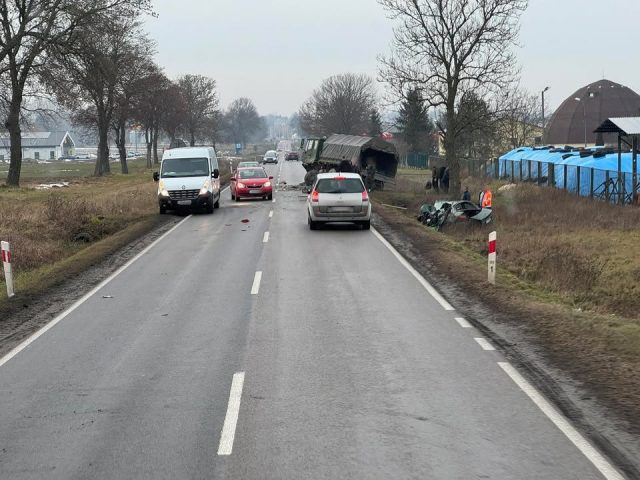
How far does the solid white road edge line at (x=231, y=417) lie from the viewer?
606 centimetres

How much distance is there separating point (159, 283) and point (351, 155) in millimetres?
25753

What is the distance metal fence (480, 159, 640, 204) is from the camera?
31594 mm

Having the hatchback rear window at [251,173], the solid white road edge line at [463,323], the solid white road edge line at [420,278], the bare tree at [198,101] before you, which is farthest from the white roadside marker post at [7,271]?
the bare tree at [198,101]

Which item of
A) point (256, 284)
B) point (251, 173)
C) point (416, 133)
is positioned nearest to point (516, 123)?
point (416, 133)

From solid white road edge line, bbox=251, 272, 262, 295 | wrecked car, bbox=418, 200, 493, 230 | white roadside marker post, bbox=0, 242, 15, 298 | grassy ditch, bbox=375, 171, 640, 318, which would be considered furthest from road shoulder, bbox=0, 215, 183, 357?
wrecked car, bbox=418, 200, 493, 230

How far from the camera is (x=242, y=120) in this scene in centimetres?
18825

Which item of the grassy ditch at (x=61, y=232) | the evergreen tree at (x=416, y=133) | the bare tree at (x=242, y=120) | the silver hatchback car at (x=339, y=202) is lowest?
the grassy ditch at (x=61, y=232)

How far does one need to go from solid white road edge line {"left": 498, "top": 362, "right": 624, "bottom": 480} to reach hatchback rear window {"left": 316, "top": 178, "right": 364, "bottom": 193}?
1401cm

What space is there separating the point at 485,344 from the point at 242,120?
600 ft

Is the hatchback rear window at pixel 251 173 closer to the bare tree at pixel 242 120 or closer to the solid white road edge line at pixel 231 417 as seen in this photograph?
the solid white road edge line at pixel 231 417

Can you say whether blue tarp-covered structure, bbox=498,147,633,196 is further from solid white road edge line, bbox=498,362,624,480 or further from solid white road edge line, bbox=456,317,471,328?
solid white road edge line, bbox=498,362,624,480

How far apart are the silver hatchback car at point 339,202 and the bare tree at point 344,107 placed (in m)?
75.2

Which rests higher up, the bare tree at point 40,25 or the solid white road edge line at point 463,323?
the bare tree at point 40,25

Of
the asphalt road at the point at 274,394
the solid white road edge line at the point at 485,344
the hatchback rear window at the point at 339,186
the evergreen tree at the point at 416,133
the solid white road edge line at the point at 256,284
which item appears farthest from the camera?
the evergreen tree at the point at 416,133
